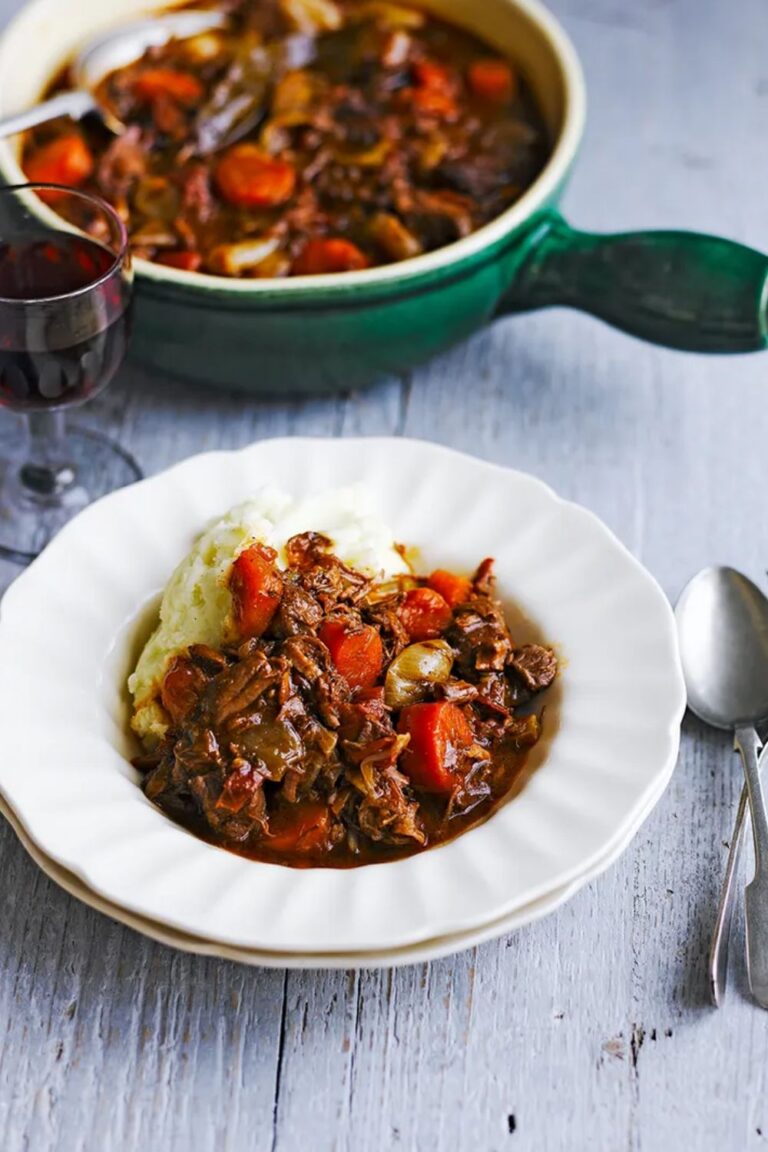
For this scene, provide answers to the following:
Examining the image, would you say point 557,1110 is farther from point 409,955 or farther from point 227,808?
point 227,808

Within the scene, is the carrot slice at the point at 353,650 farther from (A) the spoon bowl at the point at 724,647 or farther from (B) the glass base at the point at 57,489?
(B) the glass base at the point at 57,489

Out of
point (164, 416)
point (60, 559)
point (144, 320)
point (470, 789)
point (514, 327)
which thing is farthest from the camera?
point (514, 327)

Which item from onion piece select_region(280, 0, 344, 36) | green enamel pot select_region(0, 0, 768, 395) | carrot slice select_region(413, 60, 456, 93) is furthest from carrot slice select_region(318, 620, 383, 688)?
onion piece select_region(280, 0, 344, 36)

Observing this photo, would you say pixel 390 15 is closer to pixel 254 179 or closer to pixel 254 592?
pixel 254 179

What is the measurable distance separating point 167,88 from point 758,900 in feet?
10.5

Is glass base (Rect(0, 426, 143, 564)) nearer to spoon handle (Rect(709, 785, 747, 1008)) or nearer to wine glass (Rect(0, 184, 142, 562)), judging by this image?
wine glass (Rect(0, 184, 142, 562))

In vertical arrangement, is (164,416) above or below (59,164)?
below

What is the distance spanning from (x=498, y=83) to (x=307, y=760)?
2.88m

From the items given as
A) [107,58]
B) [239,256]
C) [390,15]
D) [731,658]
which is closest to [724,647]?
[731,658]

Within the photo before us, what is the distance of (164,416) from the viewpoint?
4.27m

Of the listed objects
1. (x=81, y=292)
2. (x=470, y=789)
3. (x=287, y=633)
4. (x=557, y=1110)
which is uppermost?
(x=81, y=292)

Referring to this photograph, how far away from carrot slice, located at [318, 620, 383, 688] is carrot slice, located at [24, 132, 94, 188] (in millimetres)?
2046

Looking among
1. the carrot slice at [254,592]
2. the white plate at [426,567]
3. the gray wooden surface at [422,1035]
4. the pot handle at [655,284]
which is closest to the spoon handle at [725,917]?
the gray wooden surface at [422,1035]

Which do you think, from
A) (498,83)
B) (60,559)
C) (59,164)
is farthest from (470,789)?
(498,83)
